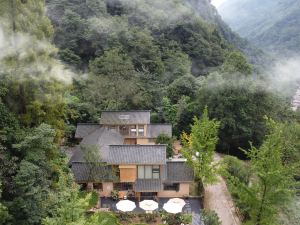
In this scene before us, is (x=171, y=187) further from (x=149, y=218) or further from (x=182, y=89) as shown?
(x=182, y=89)

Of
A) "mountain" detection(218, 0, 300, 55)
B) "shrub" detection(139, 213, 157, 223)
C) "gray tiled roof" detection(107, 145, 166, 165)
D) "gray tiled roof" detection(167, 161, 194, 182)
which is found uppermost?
"mountain" detection(218, 0, 300, 55)

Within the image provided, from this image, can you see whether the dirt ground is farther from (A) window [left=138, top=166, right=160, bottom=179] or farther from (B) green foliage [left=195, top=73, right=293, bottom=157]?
(B) green foliage [left=195, top=73, right=293, bottom=157]

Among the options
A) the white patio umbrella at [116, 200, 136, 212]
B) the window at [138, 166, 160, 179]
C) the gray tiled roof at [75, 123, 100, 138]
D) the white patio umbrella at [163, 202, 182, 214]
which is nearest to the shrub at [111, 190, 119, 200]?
the window at [138, 166, 160, 179]

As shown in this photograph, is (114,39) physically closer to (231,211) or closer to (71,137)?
(71,137)

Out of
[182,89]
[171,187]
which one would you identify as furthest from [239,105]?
[171,187]

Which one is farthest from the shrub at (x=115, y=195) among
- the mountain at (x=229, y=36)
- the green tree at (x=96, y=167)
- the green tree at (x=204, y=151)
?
the mountain at (x=229, y=36)

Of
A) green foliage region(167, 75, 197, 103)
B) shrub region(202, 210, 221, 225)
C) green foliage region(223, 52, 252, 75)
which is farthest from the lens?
green foliage region(167, 75, 197, 103)

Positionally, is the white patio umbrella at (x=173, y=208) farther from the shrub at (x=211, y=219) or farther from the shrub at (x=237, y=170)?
the shrub at (x=237, y=170)

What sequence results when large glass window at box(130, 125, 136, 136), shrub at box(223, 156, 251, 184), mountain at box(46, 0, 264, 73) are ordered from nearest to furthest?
shrub at box(223, 156, 251, 184) < large glass window at box(130, 125, 136, 136) < mountain at box(46, 0, 264, 73)

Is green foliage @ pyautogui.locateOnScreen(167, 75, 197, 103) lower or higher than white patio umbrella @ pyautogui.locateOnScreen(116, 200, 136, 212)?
higher
